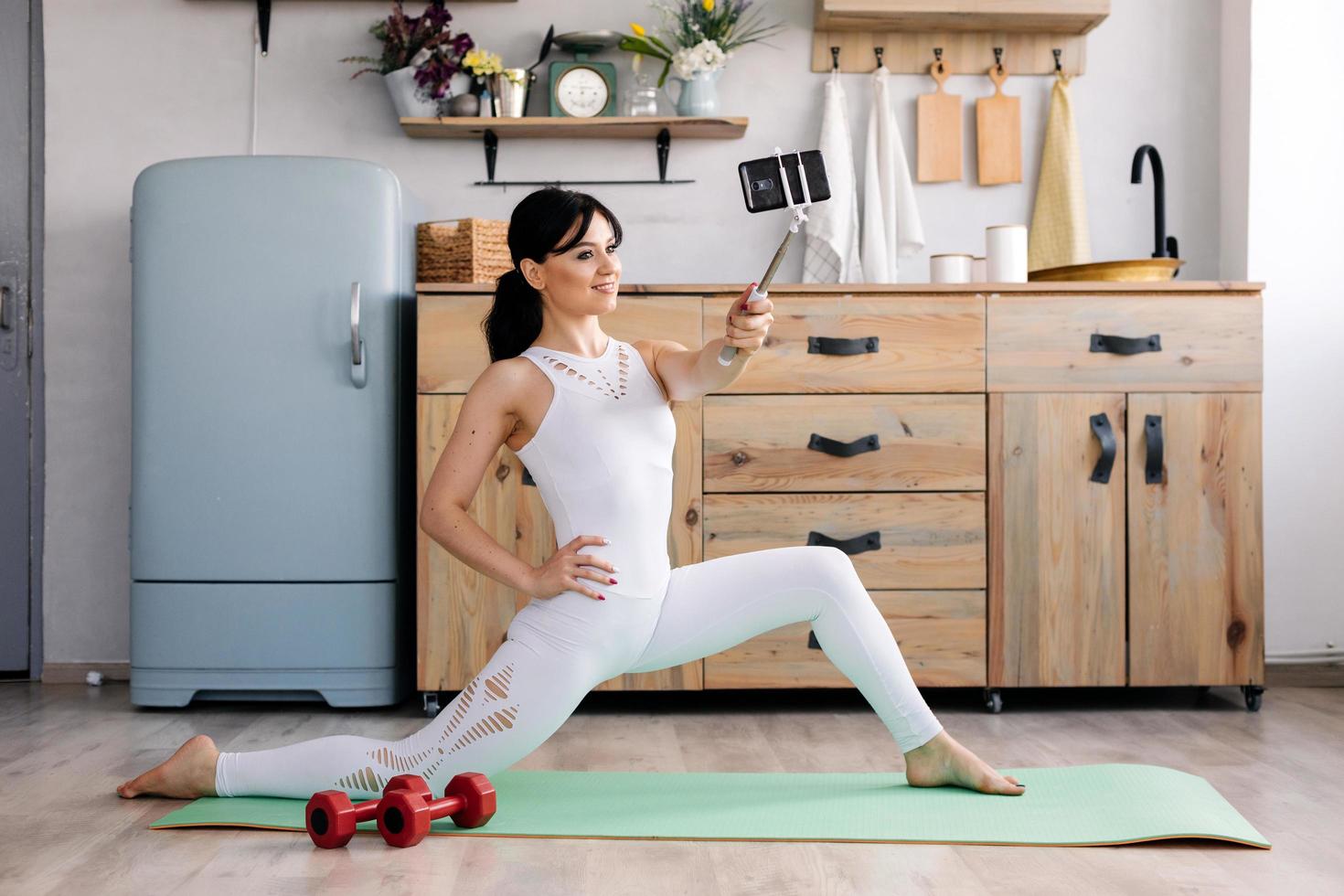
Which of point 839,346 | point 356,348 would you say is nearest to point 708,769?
point 839,346

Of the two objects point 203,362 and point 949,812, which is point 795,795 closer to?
point 949,812

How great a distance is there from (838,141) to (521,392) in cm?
176

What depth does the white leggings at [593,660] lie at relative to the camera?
1893 millimetres

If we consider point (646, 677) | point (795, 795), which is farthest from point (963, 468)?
point (795, 795)

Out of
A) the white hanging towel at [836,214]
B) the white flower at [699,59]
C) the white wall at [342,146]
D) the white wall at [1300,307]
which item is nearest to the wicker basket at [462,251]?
the white wall at [342,146]

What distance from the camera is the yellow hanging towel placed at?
341 cm

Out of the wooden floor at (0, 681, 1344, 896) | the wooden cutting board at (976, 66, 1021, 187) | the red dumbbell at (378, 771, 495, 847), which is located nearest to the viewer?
the wooden floor at (0, 681, 1344, 896)

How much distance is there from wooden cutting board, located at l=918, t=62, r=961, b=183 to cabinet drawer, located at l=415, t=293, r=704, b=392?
964 millimetres

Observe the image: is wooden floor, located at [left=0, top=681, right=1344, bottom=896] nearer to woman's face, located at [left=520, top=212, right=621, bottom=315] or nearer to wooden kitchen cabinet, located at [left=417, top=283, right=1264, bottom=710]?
wooden kitchen cabinet, located at [left=417, top=283, right=1264, bottom=710]

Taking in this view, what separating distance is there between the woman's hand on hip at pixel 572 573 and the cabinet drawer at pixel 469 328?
1088 millimetres

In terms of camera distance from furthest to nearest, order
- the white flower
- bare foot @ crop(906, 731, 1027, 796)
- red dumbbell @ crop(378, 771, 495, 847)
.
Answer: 1. the white flower
2. bare foot @ crop(906, 731, 1027, 796)
3. red dumbbell @ crop(378, 771, 495, 847)

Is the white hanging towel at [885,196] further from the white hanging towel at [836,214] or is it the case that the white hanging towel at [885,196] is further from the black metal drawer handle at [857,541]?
the black metal drawer handle at [857,541]

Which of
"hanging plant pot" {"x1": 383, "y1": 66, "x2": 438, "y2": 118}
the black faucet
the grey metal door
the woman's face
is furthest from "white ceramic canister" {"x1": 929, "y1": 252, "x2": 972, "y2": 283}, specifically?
the grey metal door

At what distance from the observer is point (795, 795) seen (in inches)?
83.4
